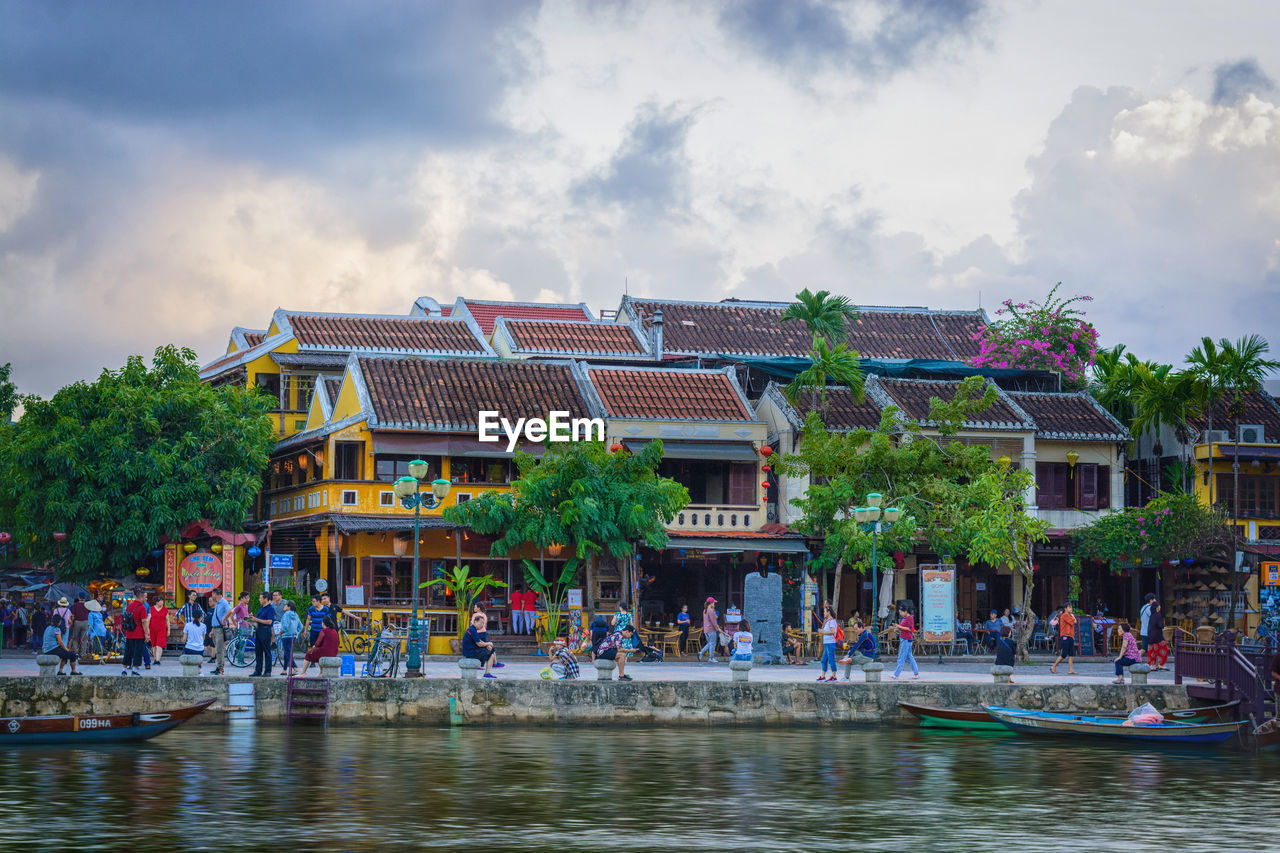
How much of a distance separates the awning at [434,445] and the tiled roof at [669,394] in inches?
136

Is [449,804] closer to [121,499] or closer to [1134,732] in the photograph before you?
[1134,732]

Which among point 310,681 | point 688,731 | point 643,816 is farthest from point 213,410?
point 643,816

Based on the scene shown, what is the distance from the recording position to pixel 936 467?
45812 millimetres

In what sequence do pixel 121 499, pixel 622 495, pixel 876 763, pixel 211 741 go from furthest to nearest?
pixel 121 499, pixel 622 495, pixel 211 741, pixel 876 763

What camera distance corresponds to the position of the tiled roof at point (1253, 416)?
5362 centimetres

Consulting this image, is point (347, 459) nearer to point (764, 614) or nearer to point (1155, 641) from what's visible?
point (764, 614)

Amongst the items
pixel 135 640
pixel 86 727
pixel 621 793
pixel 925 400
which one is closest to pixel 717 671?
pixel 135 640

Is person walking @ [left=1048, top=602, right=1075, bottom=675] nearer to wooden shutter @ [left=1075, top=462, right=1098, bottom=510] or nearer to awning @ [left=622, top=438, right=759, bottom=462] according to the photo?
awning @ [left=622, top=438, right=759, bottom=462]

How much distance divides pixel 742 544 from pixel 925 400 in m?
8.99

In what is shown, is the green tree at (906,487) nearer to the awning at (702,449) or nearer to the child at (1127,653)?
the awning at (702,449)

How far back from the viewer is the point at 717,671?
3728 cm

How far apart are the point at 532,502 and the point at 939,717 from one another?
14.7 meters

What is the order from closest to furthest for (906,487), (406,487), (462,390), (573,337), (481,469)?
(406,487) → (906,487) → (481,469) → (462,390) → (573,337)

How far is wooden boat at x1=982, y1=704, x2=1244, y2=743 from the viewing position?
29469mm
